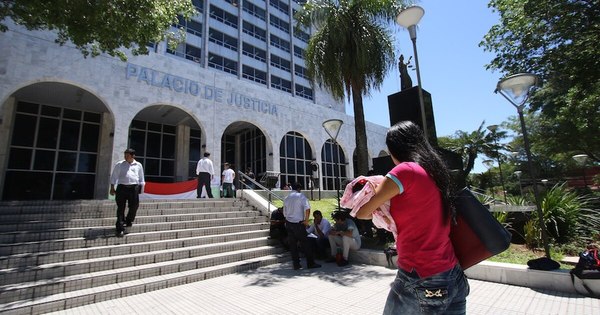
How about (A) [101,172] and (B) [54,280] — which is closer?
(B) [54,280]

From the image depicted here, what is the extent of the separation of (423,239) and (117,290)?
5225mm

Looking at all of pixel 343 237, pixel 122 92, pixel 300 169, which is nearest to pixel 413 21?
pixel 343 237

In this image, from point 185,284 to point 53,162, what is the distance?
1489cm

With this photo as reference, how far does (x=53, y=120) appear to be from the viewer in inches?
644

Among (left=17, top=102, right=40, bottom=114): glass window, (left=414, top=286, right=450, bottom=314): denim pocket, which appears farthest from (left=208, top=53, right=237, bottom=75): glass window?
(left=414, top=286, right=450, bottom=314): denim pocket

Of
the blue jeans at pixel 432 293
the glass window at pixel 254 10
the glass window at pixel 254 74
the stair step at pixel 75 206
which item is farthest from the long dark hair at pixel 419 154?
the glass window at pixel 254 10

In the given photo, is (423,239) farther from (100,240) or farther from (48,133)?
(48,133)

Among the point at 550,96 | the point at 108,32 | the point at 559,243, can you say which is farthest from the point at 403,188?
the point at 550,96

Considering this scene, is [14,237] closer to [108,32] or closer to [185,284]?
[185,284]

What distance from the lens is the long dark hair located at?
1718 millimetres

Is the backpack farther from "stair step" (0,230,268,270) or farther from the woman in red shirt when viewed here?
"stair step" (0,230,268,270)

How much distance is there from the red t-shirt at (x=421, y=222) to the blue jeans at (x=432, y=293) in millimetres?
43

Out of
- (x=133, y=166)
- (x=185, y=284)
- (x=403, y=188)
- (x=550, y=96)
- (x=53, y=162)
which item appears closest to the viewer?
(x=403, y=188)

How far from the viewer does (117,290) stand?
4973 mm
